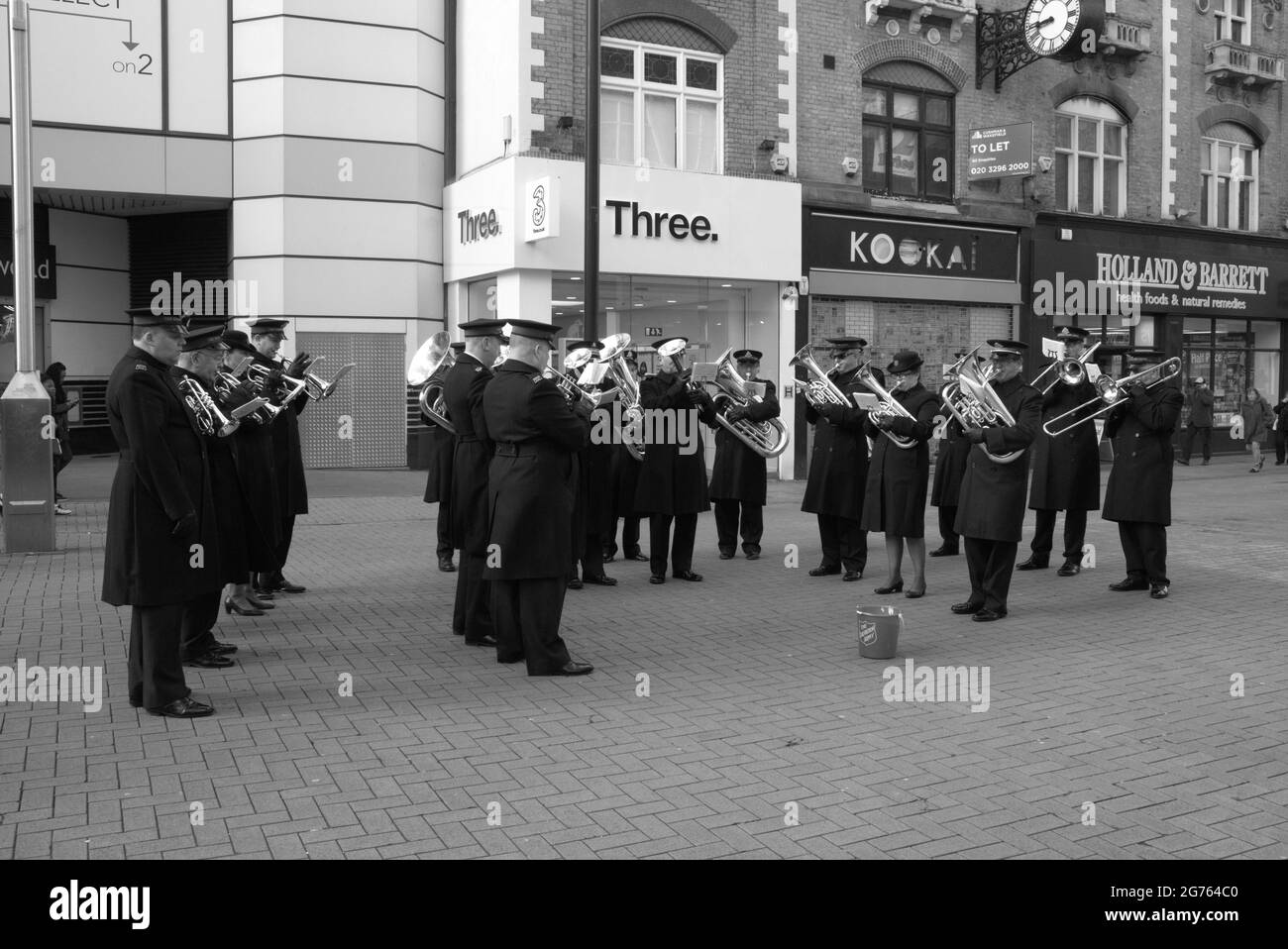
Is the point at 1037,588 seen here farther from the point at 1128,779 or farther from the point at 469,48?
the point at 469,48

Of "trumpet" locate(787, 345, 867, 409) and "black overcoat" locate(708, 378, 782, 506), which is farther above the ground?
"trumpet" locate(787, 345, 867, 409)

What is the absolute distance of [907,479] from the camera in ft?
31.5

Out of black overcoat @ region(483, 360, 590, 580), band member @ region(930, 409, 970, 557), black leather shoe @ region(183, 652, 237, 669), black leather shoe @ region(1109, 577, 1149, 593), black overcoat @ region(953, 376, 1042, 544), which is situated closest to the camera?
black overcoat @ region(483, 360, 590, 580)

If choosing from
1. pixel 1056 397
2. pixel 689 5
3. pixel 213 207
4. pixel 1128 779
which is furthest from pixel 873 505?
pixel 213 207

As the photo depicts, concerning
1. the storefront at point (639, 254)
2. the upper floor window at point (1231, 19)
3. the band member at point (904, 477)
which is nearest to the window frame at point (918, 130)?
the storefront at point (639, 254)

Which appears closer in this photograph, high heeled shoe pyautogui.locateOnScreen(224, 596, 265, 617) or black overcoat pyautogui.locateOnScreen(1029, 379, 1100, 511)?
high heeled shoe pyautogui.locateOnScreen(224, 596, 265, 617)

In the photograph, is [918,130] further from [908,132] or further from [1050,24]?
[1050,24]

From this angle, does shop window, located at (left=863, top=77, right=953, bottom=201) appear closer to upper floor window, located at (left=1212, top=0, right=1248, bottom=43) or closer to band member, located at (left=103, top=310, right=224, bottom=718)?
upper floor window, located at (left=1212, top=0, right=1248, bottom=43)

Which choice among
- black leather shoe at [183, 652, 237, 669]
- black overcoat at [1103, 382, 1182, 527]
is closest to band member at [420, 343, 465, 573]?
black leather shoe at [183, 652, 237, 669]

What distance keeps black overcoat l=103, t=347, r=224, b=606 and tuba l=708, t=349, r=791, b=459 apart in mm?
5860

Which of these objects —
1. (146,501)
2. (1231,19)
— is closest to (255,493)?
(146,501)

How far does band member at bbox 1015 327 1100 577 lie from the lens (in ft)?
36.3

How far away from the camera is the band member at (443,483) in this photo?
9.77 m

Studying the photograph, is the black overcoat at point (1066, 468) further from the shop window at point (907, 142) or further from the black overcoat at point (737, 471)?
the shop window at point (907, 142)
